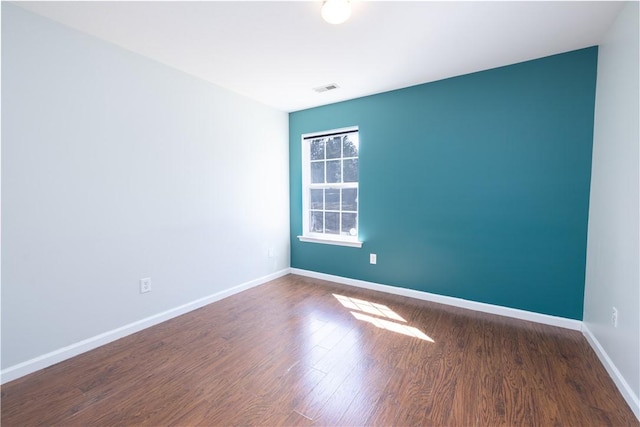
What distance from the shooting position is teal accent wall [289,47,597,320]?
2371 millimetres

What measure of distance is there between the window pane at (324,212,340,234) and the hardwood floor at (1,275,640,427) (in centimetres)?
140

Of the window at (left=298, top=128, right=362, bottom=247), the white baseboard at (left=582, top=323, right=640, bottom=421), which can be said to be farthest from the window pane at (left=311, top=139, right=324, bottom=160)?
the white baseboard at (left=582, top=323, right=640, bottom=421)

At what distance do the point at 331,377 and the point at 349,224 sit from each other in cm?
214

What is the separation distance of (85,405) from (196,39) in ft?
8.21

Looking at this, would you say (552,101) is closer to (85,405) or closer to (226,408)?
(226,408)

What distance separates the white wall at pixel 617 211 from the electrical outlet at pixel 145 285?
11.0 feet

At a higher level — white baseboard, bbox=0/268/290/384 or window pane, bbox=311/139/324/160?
window pane, bbox=311/139/324/160

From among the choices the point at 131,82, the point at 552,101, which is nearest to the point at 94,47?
the point at 131,82

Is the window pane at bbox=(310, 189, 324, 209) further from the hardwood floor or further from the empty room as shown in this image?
the hardwood floor

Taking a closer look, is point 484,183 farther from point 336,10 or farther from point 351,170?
point 336,10

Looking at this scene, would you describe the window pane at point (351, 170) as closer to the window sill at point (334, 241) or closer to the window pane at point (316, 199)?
the window pane at point (316, 199)

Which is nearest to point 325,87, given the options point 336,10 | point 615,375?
A: point 336,10

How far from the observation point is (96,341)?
214cm

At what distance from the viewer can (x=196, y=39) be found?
6.95 ft
